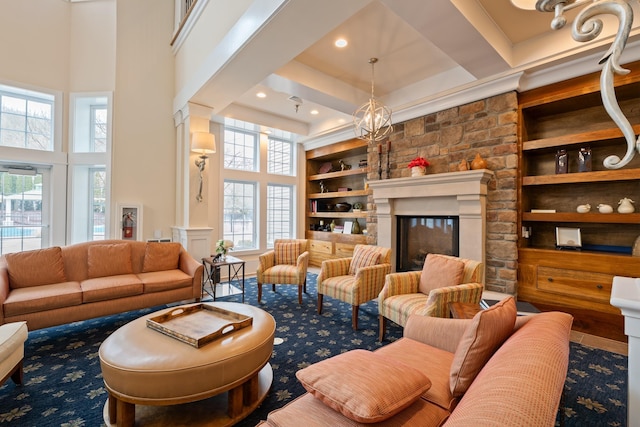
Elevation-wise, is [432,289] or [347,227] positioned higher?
[347,227]

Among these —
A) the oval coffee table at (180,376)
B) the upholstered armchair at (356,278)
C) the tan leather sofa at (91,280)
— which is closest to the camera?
the oval coffee table at (180,376)

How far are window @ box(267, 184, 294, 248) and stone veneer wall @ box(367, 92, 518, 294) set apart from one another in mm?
3294

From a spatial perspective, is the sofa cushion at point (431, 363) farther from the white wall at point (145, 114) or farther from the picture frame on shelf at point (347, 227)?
the white wall at point (145, 114)

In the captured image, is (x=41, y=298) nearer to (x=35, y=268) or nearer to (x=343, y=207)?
(x=35, y=268)

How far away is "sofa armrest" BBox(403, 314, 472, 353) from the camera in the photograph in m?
1.68

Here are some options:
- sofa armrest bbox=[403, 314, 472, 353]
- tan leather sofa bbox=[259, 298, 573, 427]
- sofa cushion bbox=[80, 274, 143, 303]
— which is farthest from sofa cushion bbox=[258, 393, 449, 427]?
sofa cushion bbox=[80, 274, 143, 303]

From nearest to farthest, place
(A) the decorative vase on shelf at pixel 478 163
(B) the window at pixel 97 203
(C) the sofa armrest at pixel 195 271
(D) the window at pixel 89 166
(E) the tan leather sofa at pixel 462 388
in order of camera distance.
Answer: (E) the tan leather sofa at pixel 462 388 → (A) the decorative vase on shelf at pixel 478 163 → (C) the sofa armrest at pixel 195 271 → (D) the window at pixel 89 166 → (B) the window at pixel 97 203

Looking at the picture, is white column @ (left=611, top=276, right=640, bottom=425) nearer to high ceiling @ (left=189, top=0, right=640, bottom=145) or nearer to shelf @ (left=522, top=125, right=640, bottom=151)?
high ceiling @ (left=189, top=0, right=640, bottom=145)

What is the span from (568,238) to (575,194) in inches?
20.9

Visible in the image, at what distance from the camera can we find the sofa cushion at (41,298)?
2.51 m

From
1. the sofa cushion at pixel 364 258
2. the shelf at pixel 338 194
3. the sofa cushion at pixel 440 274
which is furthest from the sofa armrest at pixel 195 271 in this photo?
the shelf at pixel 338 194

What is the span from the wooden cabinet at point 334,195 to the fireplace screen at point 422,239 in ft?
2.68

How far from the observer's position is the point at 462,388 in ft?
3.93

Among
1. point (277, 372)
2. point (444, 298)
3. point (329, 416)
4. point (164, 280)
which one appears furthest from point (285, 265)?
point (329, 416)
